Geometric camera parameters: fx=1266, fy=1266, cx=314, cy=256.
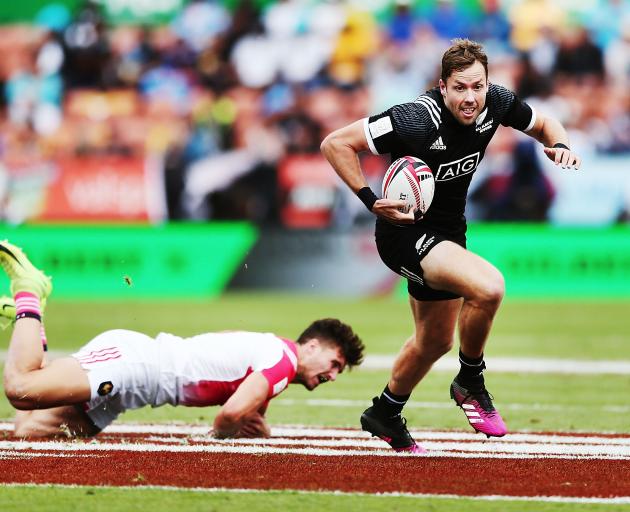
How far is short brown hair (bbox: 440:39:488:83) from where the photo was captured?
6828 millimetres

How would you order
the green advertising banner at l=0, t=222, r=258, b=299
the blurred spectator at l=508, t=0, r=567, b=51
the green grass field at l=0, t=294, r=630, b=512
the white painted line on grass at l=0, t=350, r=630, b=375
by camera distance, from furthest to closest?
the blurred spectator at l=508, t=0, r=567, b=51 < the green advertising banner at l=0, t=222, r=258, b=299 < the white painted line on grass at l=0, t=350, r=630, b=375 < the green grass field at l=0, t=294, r=630, b=512

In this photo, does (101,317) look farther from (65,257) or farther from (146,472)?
(146,472)

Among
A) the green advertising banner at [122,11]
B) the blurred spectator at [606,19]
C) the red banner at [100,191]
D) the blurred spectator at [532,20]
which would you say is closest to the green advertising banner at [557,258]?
the blurred spectator at [532,20]

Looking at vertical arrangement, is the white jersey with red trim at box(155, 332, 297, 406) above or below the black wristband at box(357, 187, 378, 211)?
below

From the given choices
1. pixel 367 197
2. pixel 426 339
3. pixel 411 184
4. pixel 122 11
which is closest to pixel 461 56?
pixel 411 184

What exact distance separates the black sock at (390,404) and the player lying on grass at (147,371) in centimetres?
29

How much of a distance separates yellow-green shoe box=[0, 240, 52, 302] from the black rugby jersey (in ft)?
7.11

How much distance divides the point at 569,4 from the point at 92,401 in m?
17.9

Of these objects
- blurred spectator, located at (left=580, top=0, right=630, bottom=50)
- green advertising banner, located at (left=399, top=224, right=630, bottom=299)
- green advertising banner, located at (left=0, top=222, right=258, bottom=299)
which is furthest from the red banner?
blurred spectator, located at (left=580, top=0, right=630, bottom=50)

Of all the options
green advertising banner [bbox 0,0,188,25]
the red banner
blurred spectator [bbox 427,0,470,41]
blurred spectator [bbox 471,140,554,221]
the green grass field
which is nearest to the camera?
the green grass field

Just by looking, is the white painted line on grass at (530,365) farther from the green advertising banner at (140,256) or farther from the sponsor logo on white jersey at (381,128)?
the green advertising banner at (140,256)

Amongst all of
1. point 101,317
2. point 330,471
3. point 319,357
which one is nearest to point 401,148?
point 319,357

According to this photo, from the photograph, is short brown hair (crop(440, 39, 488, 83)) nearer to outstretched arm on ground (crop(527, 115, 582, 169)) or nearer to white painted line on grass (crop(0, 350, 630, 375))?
outstretched arm on ground (crop(527, 115, 582, 169))

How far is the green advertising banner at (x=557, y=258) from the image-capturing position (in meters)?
20.8
